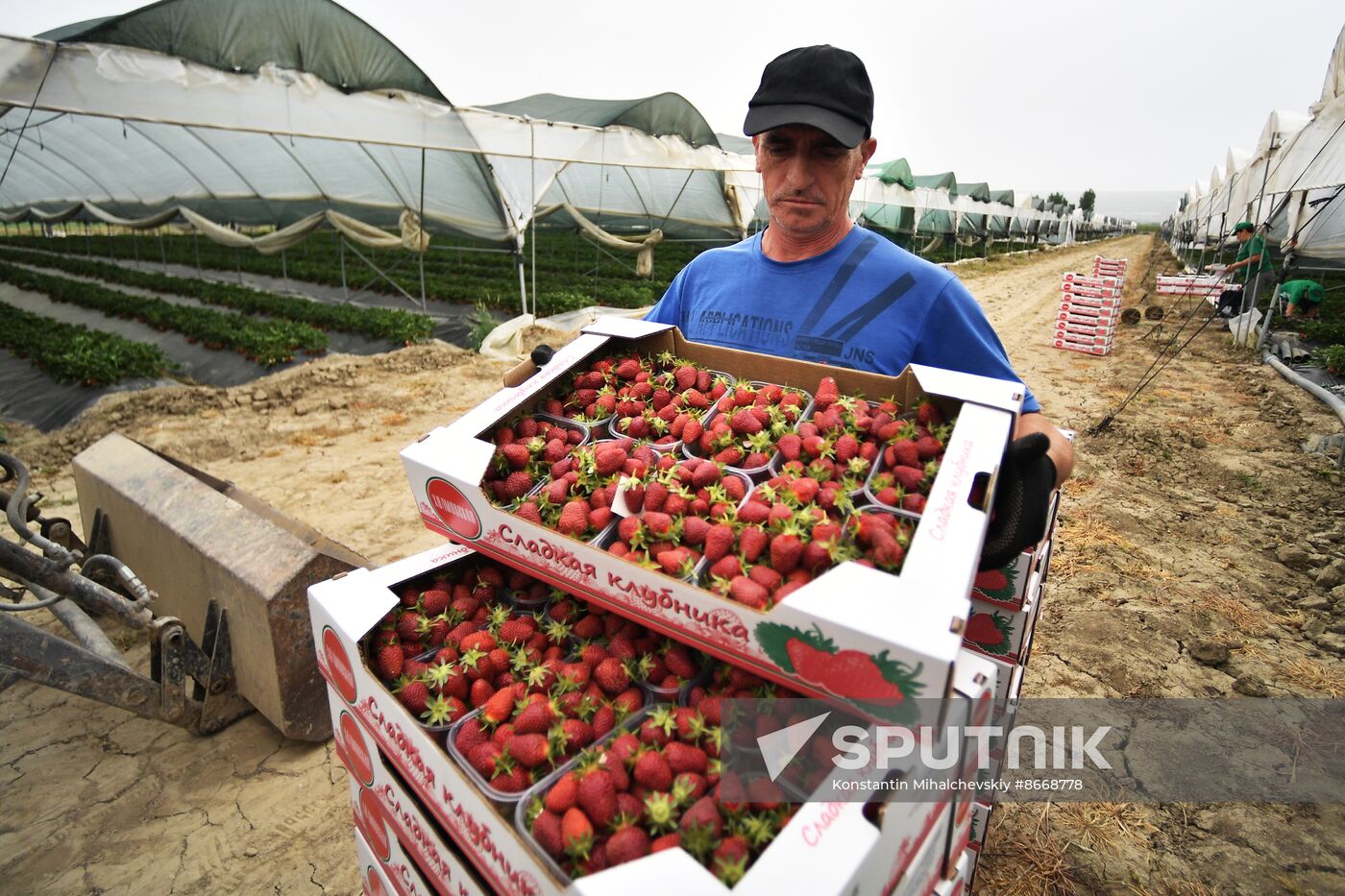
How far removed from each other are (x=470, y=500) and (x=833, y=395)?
1012mm

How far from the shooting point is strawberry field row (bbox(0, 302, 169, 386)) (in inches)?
316

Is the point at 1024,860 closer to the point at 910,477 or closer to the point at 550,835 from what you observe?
the point at 910,477

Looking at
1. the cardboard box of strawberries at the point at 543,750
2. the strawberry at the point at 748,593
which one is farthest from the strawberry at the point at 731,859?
the strawberry at the point at 748,593

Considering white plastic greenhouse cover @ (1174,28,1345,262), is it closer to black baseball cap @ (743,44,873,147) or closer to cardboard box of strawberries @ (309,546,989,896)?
black baseball cap @ (743,44,873,147)

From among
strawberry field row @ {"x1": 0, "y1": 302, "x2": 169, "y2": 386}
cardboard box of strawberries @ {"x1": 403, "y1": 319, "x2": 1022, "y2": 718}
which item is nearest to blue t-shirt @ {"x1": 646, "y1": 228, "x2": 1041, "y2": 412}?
cardboard box of strawberries @ {"x1": 403, "y1": 319, "x2": 1022, "y2": 718}

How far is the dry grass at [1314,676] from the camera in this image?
3529 millimetres

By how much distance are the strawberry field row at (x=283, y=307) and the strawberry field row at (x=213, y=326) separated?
775 mm

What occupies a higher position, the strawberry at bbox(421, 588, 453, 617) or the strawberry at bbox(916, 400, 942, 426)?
the strawberry at bbox(916, 400, 942, 426)

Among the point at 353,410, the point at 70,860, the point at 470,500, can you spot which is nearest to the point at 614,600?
the point at 470,500

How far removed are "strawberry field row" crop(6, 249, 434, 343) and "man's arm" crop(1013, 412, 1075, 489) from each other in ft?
34.4

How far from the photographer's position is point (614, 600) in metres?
1.53

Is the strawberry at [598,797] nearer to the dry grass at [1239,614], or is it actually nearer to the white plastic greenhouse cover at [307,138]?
the dry grass at [1239,614]

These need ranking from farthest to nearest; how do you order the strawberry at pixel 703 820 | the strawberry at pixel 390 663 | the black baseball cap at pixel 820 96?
1. the black baseball cap at pixel 820 96
2. the strawberry at pixel 390 663
3. the strawberry at pixel 703 820

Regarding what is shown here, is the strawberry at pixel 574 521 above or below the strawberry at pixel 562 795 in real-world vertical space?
above
